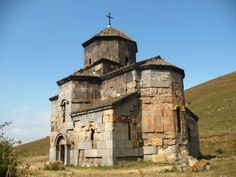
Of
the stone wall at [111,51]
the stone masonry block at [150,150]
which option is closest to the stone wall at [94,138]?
the stone masonry block at [150,150]

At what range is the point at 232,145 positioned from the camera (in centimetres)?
1992

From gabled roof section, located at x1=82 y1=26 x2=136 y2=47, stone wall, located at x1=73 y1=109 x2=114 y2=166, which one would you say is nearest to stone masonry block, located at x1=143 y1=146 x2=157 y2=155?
stone wall, located at x1=73 y1=109 x2=114 y2=166

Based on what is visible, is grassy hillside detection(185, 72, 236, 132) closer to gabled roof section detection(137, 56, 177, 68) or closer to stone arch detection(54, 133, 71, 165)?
gabled roof section detection(137, 56, 177, 68)

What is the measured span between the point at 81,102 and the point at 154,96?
454 cm

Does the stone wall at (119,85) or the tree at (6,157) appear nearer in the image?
the tree at (6,157)

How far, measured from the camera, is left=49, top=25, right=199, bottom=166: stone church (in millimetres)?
12664

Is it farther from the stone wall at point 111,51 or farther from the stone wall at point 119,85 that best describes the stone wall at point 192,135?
the stone wall at point 111,51

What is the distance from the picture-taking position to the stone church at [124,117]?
12.7 metres

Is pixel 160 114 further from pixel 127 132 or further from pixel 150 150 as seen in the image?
pixel 127 132

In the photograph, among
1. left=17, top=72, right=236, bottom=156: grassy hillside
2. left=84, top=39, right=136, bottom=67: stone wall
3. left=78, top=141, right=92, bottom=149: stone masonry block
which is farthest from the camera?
left=17, top=72, right=236, bottom=156: grassy hillside

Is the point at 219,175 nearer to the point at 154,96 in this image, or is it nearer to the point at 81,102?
the point at 154,96

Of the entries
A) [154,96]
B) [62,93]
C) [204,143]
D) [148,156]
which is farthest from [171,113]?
[204,143]

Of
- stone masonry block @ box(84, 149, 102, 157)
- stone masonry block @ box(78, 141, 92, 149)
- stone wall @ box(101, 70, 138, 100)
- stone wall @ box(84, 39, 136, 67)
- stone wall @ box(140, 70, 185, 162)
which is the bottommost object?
stone masonry block @ box(84, 149, 102, 157)

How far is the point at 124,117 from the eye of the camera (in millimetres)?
12930
